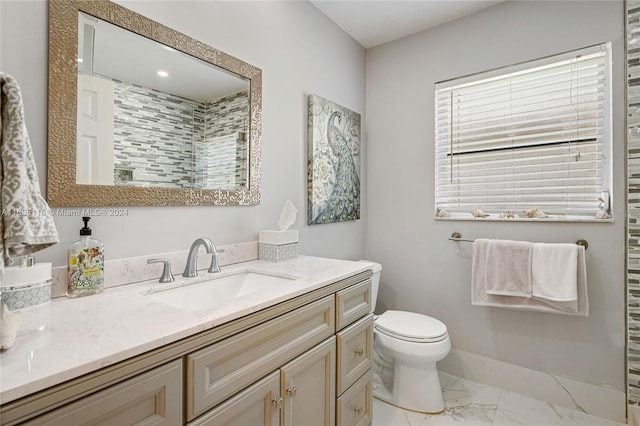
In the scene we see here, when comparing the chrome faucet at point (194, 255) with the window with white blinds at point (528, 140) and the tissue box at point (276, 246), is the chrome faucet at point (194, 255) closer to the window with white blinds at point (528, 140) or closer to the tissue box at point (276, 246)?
the tissue box at point (276, 246)

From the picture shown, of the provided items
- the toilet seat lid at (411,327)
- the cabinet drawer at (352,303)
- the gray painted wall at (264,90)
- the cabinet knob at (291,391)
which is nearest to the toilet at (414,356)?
the toilet seat lid at (411,327)

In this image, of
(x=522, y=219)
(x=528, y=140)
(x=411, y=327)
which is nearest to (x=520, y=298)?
(x=522, y=219)

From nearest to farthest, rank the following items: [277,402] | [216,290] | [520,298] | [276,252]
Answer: [277,402]
[216,290]
[276,252]
[520,298]

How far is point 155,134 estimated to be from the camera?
1.25 meters

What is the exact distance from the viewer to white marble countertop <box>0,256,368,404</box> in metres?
0.54

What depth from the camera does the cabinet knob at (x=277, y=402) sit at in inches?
38.1

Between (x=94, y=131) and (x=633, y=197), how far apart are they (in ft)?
8.14

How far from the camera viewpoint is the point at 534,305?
183 centimetres

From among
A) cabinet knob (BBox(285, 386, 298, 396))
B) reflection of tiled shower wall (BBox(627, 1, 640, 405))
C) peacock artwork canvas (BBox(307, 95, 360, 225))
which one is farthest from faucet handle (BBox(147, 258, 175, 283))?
reflection of tiled shower wall (BBox(627, 1, 640, 405))

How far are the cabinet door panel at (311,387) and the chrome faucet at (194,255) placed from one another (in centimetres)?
54

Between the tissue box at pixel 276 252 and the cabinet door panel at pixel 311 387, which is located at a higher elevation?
the tissue box at pixel 276 252

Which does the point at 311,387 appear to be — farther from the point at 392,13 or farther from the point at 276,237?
the point at 392,13

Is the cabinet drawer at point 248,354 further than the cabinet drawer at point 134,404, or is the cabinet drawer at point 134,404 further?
the cabinet drawer at point 248,354

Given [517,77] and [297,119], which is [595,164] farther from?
[297,119]
